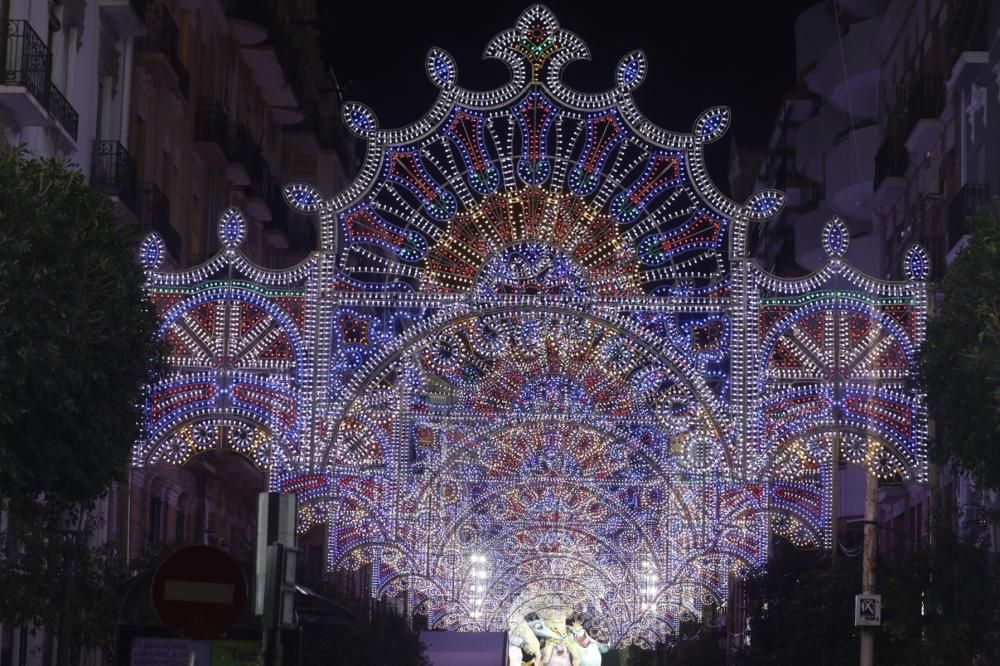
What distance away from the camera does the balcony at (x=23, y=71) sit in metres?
25.9

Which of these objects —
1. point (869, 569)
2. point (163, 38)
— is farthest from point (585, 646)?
point (869, 569)

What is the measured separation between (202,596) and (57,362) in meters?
7.73

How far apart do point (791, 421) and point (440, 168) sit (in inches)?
199

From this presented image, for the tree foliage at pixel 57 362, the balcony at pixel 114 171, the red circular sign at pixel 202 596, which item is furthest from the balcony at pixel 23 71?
the red circular sign at pixel 202 596

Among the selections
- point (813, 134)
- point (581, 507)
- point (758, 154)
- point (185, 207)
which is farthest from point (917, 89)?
point (758, 154)

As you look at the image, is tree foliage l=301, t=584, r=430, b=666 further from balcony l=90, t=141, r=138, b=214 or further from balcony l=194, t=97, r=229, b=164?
balcony l=194, t=97, r=229, b=164

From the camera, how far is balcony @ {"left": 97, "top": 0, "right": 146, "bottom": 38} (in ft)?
105

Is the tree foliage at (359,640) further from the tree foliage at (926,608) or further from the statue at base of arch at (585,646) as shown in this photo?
the statue at base of arch at (585,646)

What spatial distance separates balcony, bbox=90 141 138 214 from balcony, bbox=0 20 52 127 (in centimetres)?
465

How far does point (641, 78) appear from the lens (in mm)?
26328

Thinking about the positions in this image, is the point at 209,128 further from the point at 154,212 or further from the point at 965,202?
the point at 965,202

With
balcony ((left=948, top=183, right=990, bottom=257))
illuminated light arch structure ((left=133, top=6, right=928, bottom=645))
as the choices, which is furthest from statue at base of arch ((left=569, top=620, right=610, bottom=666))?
illuminated light arch structure ((left=133, top=6, right=928, bottom=645))

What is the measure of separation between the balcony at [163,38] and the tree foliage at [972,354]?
1694cm

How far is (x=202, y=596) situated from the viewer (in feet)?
37.8
